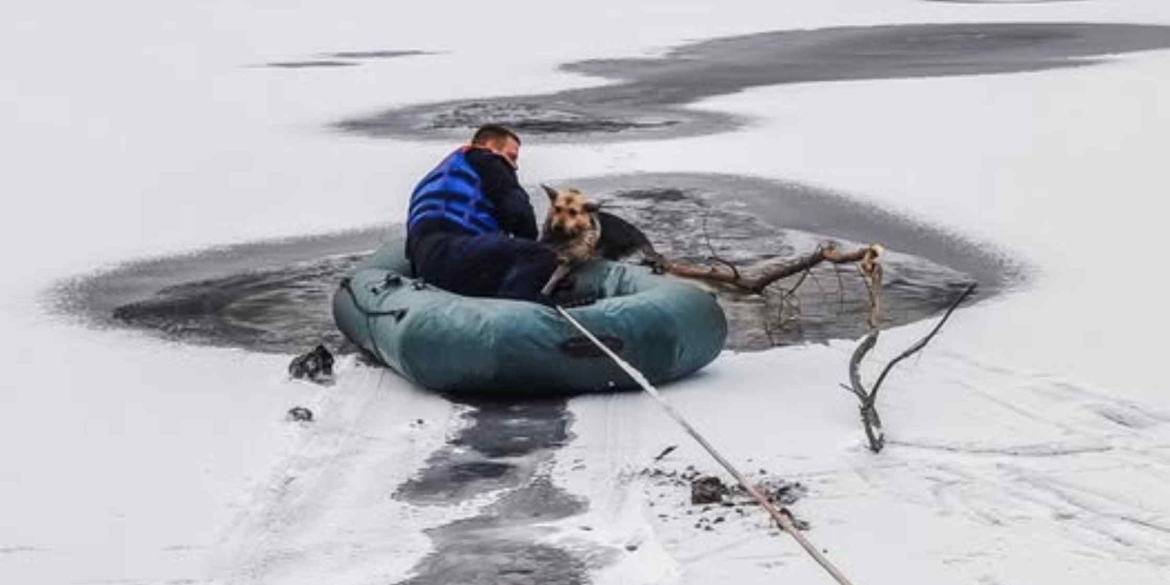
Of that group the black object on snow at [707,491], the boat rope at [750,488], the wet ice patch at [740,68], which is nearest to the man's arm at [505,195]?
the boat rope at [750,488]

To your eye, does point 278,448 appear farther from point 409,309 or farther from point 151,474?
point 409,309

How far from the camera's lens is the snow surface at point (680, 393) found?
5.65 metres

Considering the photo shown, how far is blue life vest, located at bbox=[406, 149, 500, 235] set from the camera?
336 inches

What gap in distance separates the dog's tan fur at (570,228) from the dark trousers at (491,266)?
146mm

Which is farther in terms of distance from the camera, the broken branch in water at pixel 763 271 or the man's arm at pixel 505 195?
the man's arm at pixel 505 195

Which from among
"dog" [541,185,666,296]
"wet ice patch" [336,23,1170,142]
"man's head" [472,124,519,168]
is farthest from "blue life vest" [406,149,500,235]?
"wet ice patch" [336,23,1170,142]

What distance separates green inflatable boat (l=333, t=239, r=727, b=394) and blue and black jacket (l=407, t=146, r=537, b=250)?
777 mm

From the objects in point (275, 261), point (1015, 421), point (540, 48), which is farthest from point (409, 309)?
point (540, 48)

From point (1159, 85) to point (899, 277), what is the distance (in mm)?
8289

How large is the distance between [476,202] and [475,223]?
0.32 ft

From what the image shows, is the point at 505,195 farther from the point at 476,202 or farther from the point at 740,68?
the point at 740,68

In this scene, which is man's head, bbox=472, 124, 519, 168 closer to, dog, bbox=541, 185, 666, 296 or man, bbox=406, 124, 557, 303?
man, bbox=406, 124, 557, 303

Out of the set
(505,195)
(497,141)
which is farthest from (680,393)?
(497,141)

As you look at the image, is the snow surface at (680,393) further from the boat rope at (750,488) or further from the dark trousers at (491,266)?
the dark trousers at (491,266)
